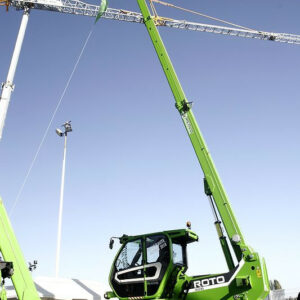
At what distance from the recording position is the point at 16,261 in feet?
29.3

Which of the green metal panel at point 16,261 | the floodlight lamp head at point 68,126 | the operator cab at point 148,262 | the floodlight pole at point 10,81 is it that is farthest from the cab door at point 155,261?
the floodlight lamp head at point 68,126

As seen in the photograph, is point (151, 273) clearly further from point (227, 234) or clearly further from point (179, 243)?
point (227, 234)

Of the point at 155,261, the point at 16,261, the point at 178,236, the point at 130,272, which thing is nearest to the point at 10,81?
the point at 16,261

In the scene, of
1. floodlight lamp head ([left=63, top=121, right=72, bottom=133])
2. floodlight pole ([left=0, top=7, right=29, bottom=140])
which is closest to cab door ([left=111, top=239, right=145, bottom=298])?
floodlight pole ([left=0, top=7, right=29, bottom=140])

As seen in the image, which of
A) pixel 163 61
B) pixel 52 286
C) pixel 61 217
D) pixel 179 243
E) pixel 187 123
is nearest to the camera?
pixel 179 243

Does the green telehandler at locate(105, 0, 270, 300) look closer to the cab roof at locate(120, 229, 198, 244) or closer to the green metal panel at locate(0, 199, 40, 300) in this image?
the cab roof at locate(120, 229, 198, 244)

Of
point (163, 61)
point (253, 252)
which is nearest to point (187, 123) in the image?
point (163, 61)

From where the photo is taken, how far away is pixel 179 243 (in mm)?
10859

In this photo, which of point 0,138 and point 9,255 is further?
point 0,138

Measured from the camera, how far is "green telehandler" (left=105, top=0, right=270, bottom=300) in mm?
9172

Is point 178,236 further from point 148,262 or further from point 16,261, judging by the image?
point 16,261

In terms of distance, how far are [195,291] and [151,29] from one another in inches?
351

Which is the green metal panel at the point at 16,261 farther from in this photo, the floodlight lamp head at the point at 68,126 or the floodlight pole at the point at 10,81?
the floodlight lamp head at the point at 68,126

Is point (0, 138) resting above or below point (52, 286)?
above
